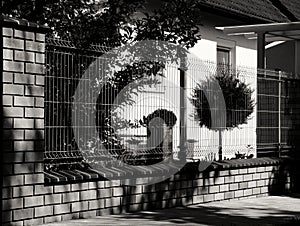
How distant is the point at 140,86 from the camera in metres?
10.2

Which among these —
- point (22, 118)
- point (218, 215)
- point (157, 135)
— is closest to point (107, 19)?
point (157, 135)

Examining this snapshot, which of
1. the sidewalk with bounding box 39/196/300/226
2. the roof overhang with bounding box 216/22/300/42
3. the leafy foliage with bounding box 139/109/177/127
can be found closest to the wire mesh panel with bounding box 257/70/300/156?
the sidewalk with bounding box 39/196/300/226

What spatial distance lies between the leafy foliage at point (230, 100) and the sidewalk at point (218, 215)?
1284mm

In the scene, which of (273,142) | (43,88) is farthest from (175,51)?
(273,142)

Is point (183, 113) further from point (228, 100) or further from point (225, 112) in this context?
point (228, 100)

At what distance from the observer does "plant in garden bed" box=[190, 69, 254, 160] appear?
1124cm

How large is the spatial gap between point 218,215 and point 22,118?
10.4ft

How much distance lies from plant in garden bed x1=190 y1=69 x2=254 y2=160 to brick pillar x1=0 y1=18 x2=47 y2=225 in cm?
322

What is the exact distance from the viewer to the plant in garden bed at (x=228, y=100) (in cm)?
1124

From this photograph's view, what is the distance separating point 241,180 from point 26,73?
489 cm

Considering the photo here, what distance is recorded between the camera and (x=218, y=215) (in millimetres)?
10070

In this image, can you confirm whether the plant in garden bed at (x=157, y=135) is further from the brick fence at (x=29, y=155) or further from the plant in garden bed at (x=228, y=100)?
the brick fence at (x=29, y=155)

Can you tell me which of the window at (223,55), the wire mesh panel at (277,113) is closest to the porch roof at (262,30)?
the window at (223,55)

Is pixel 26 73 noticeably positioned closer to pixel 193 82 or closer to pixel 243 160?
pixel 193 82
